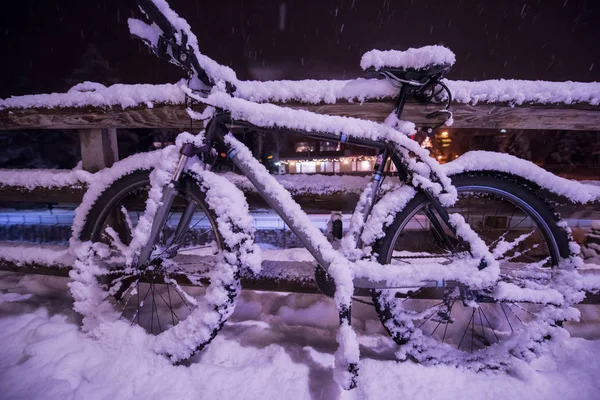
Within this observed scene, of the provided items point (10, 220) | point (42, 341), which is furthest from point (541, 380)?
point (10, 220)

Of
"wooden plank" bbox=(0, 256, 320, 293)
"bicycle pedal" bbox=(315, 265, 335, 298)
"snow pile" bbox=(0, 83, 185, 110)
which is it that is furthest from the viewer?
"wooden plank" bbox=(0, 256, 320, 293)

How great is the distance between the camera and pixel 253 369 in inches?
59.3

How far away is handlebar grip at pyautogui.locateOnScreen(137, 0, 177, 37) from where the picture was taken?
1166mm

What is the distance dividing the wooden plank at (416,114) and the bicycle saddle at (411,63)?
277 millimetres

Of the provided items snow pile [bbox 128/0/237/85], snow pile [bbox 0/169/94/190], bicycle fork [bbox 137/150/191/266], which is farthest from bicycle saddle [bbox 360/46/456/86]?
snow pile [bbox 0/169/94/190]

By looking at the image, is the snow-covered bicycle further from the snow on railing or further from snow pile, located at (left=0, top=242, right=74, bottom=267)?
snow pile, located at (left=0, top=242, right=74, bottom=267)

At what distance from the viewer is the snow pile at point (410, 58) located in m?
1.29

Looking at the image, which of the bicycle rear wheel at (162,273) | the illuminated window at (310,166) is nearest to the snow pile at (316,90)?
the bicycle rear wheel at (162,273)

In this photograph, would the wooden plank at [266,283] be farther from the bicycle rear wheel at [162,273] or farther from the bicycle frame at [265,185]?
the bicycle frame at [265,185]

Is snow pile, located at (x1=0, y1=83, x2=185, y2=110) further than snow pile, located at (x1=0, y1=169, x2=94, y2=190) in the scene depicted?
No

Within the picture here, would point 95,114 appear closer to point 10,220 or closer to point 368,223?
point 368,223

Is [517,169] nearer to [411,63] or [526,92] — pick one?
[526,92]

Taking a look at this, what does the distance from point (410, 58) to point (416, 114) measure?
1.56 ft

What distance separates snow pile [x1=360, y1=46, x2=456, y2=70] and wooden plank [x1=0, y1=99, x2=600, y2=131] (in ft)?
1.08
